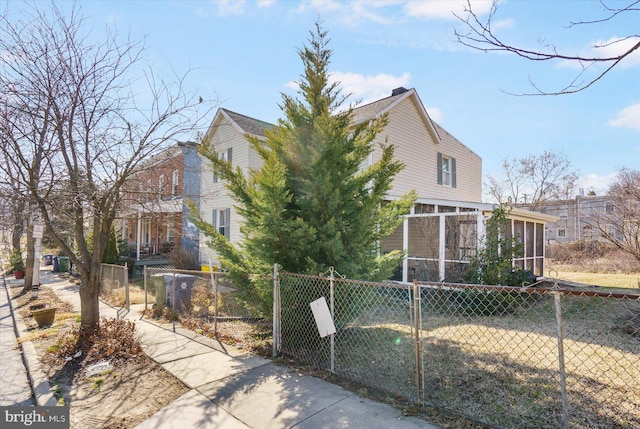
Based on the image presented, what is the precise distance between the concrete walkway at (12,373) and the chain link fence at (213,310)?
8.34 ft

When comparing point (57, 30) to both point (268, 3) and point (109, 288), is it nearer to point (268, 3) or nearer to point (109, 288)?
point (268, 3)

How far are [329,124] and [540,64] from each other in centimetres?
265

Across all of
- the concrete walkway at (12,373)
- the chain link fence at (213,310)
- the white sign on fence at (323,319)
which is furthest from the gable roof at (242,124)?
the white sign on fence at (323,319)

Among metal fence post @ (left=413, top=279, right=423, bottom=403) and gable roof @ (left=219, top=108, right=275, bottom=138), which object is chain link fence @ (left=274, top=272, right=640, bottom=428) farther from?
gable roof @ (left=219, top=108, right=275, bottom=138)

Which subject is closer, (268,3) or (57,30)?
(57,30)

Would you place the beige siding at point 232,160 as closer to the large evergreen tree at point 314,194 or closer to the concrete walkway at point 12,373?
the concrete walkway at point 12,373

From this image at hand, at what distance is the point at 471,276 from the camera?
8.95m

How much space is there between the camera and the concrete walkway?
4.05 metres

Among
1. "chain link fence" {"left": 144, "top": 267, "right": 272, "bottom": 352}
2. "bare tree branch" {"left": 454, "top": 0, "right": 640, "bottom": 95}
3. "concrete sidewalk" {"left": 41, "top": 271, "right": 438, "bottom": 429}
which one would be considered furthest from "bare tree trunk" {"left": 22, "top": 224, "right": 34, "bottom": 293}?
"bare tree branch" {"left": 454, "top": 0, "right": 640, "bottom": 95}

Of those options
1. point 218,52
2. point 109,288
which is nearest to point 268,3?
point 218,52

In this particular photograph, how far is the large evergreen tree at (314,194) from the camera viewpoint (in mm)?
4984

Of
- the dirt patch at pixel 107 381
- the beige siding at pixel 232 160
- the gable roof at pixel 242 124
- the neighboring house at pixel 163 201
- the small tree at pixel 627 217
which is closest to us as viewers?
the dirt patch at pixel 107 381

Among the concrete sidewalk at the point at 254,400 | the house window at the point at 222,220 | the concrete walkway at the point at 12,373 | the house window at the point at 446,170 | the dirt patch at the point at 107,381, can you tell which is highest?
the house window at the point at 446,170

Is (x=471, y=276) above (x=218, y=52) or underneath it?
underneath
